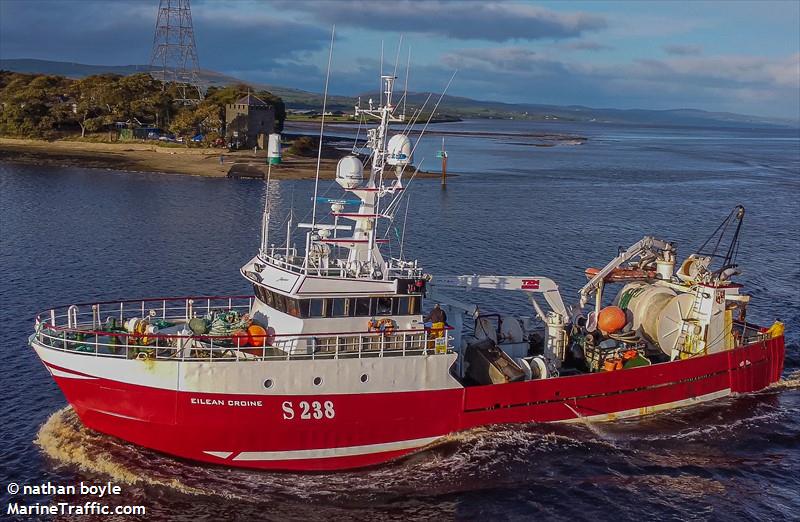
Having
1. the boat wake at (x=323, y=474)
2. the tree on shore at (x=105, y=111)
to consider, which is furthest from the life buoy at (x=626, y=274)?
the tree on shore at (x=105, y=111)

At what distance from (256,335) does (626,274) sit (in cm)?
1410

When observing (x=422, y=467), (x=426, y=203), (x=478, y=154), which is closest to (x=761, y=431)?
(x=422, y=467)

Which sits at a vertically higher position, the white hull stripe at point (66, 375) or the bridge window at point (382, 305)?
the bridge window at point (382, 305)

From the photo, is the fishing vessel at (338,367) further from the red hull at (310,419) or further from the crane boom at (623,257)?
the crane boom at (623,257)

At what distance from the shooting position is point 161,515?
57.7ft

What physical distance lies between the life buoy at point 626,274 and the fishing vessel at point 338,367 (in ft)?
10.8

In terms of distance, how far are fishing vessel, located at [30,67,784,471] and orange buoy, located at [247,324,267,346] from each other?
0.04m

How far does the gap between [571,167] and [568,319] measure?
84.4m

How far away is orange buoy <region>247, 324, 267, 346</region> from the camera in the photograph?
1866 centimetres

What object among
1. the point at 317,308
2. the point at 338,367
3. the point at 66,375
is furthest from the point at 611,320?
the point at 66,375

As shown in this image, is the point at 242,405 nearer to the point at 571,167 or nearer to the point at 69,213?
the point at 69,213

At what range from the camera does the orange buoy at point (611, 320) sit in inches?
960

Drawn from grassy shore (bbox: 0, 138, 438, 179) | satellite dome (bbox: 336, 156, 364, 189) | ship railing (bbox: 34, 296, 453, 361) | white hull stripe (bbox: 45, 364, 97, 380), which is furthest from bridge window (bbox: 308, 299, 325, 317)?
grassy shore (bbox: 0, 138, 438, 179)

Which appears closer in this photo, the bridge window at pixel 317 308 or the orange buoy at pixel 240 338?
the orange buoy at pixel 240 338
